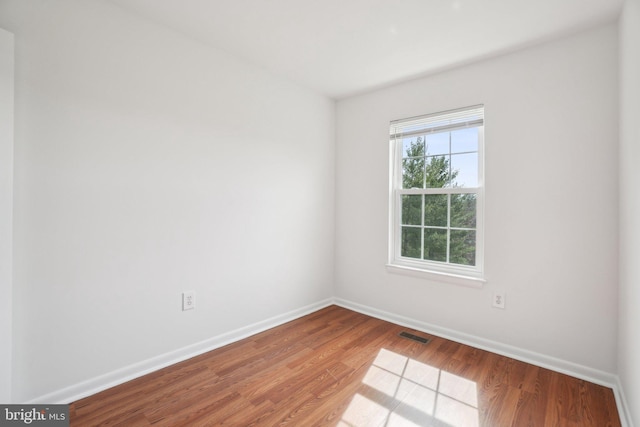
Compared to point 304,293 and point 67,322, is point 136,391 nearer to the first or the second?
point 67,322

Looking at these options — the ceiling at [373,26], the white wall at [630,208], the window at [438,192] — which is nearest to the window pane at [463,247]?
the window at [438,192]

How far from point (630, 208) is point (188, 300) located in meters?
2.95

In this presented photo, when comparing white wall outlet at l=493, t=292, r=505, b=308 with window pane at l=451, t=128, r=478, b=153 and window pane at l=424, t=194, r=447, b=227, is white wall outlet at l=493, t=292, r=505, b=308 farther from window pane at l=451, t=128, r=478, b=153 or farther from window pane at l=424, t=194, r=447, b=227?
window pane at l=451, t=128, r=478, b=153

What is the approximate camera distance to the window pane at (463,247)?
9.21 ft

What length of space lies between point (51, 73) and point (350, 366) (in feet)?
8.94

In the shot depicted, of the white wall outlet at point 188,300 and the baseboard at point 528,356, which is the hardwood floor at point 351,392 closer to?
the baseboard at point 528,356

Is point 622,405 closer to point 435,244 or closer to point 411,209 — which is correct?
point 435,244

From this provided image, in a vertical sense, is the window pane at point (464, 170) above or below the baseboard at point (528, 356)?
above

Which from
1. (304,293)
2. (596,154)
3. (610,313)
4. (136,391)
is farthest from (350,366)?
(596,154)

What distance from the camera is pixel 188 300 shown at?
2.44m

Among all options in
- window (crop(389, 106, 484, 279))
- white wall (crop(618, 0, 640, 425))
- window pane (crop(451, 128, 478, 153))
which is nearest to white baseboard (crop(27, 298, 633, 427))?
white wall (crop(618, 0, 640, 425))

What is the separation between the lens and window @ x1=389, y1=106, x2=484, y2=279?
9.16ft

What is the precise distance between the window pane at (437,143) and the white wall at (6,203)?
3079 millimetres

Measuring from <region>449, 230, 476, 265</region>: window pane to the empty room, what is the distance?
28 mm
